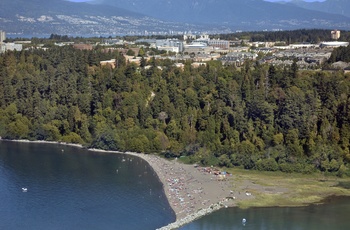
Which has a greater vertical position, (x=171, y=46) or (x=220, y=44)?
(x=220, y=44)

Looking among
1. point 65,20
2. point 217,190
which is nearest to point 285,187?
point 217,190

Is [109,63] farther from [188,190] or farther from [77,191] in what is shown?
[188,190]

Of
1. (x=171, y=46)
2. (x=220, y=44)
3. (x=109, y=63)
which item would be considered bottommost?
(x=109, y=63)

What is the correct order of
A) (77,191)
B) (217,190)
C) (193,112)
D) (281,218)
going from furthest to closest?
1. (193,112)
2. (77,191)
3. (217,190)
4. (281,218)

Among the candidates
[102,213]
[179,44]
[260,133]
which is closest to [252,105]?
[260,133]

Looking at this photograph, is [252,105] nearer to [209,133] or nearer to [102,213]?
[209,133]

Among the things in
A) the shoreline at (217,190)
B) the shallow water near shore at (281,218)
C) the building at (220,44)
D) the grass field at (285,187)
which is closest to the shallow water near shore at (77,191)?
the shoreline at (217,190)

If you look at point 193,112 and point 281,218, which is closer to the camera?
point 281,218
